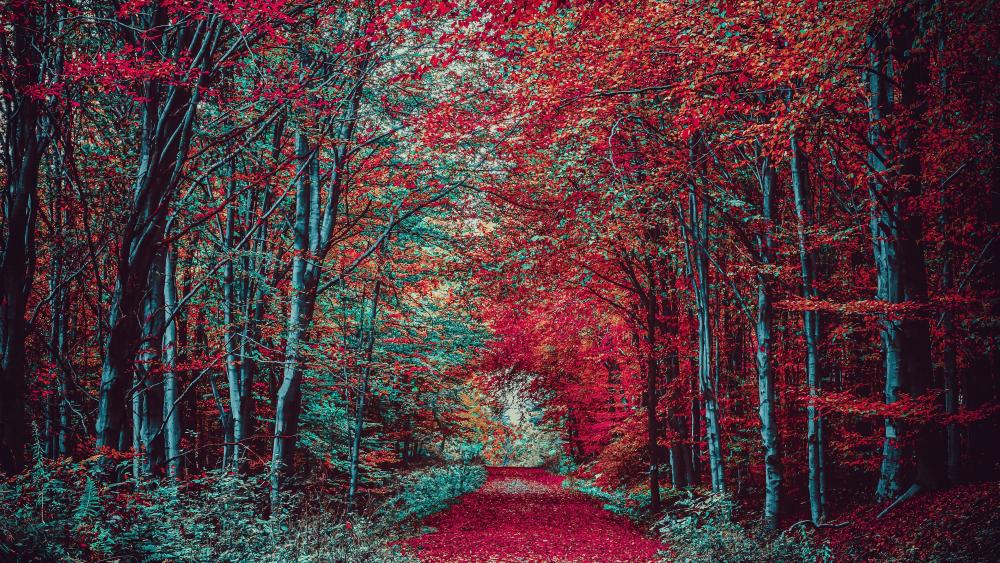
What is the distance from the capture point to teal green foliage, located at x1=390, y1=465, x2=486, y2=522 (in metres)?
15.8

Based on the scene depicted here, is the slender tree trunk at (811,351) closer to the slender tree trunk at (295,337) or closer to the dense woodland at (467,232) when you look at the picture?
the dense woodland at (467,232)

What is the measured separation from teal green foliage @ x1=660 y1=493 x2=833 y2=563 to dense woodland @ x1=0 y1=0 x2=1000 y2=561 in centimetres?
8

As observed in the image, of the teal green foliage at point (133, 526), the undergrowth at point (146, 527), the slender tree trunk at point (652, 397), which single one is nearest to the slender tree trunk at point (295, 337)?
the undergrowth at point (146, 527)

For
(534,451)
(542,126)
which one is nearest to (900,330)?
(542,126)

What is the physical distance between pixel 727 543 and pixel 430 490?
12830 mm

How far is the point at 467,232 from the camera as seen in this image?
1495cm

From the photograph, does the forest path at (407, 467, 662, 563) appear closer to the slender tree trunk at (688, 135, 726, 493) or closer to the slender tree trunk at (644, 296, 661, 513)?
the slender tree trunk at (644, 296, 661, 513)

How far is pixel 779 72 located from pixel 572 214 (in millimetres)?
5249

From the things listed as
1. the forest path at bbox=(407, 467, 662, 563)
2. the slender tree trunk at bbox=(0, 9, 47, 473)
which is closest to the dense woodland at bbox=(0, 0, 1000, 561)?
the slender tree trunk at bbox=(0, 9, 47, 473)

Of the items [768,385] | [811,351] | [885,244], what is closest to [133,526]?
[768,385]

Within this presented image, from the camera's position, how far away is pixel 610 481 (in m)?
21.8

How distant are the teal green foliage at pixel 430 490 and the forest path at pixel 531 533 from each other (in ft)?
1.35

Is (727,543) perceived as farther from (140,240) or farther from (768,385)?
(140,240)

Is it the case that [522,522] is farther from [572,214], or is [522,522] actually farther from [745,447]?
[572,214]
